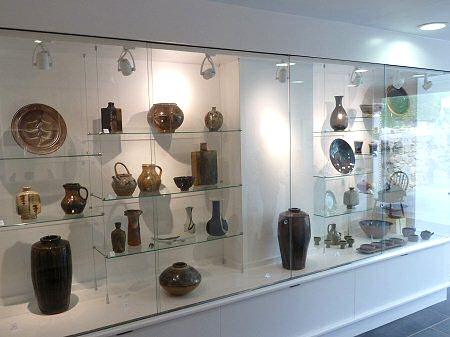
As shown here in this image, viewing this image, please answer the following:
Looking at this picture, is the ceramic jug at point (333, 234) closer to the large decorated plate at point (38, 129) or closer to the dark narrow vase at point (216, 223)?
the dark narrow vase at point (216, 223)

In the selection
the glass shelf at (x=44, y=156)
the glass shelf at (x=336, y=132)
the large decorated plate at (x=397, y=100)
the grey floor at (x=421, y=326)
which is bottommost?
the grey floor at (x=421, y=326)

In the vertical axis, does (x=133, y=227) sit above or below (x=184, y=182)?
below

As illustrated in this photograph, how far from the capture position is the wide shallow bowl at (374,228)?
3350 mm

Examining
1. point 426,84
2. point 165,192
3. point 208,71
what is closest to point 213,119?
point 208,71

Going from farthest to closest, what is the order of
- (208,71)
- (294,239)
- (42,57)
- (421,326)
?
1. (421,326)
2. (294,239)
3. (208,71)
4. (42,57)

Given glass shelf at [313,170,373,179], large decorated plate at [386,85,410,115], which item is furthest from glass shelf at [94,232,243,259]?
large decorated plate at [386,85,410,115]

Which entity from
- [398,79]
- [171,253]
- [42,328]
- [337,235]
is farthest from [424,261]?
[42,328]

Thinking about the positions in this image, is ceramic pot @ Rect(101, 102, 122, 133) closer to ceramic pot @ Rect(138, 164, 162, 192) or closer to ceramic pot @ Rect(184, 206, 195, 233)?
ceramic pot @ Rect(138, 164, 162, 192)

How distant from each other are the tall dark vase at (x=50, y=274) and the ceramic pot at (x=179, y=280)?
0.56 meters

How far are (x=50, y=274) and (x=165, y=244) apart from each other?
736mm

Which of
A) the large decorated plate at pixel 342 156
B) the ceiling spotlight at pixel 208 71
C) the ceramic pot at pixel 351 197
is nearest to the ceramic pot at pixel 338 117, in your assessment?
the large decorated plate at pixel 342 156

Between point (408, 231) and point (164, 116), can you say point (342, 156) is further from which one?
point (164, 116)

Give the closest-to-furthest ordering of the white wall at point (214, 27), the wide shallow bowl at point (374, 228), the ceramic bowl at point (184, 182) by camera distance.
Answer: the white wall at point (214, 27), the ceramic bowl at point (184, 182), the wide shallow bowl at point (374, 228)

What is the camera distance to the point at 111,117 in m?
2.45
